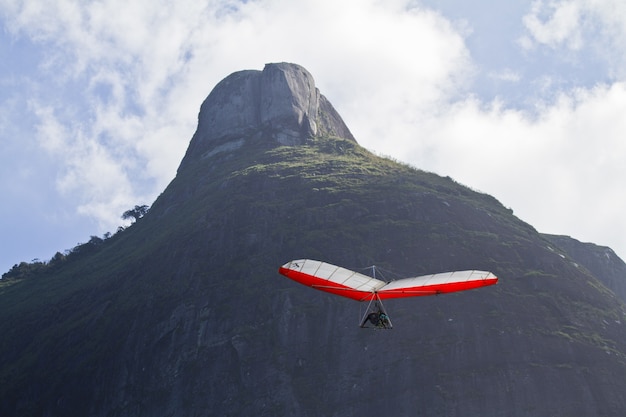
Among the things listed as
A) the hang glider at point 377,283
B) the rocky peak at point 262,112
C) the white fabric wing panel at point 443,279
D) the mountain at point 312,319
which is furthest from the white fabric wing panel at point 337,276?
the rocky peak at point 262,112

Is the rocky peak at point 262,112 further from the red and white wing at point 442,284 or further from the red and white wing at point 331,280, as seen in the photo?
the red and white wing at point 442,284

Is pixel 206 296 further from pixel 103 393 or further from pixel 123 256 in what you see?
pixel 123 256

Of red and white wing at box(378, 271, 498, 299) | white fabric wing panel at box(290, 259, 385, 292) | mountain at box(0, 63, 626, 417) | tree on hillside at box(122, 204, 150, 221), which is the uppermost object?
tree on hillside at box(122, 204, 150, 221)

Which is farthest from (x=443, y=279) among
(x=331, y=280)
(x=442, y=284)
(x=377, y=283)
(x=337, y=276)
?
(x=331, y=280)

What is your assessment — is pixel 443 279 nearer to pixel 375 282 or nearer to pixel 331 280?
pixel 375 282

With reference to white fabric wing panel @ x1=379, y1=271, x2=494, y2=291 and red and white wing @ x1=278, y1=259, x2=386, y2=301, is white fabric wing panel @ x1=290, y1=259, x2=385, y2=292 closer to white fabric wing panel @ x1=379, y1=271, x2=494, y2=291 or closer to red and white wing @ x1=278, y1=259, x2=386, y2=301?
red and white wing @ x1=278, y1=259, x2=386, y2=301

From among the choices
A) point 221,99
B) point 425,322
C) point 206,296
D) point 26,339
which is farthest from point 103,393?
point 221,99

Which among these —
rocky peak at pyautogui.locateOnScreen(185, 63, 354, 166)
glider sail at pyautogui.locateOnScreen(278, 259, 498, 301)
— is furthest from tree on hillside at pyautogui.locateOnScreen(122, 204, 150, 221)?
glider sail at pyautogui.locateOnScreen(278, 259, 498, 301)
